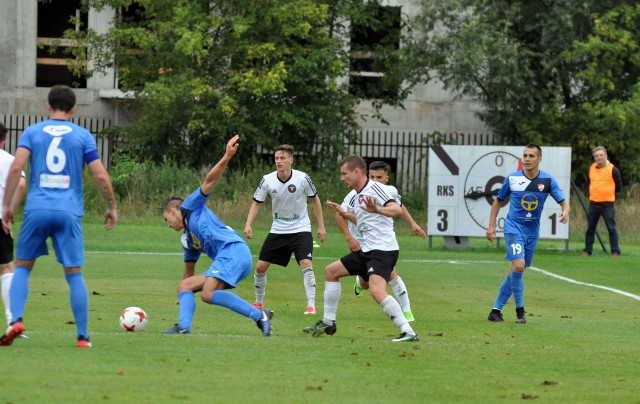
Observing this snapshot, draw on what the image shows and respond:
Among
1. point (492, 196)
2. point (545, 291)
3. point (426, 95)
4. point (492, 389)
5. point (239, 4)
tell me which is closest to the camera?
point (492, 389)

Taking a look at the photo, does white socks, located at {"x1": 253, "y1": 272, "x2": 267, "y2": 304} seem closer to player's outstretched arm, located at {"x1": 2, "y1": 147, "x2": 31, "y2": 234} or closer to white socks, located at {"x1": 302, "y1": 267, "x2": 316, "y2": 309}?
white socks, located at {"x1": 302, "y1": 267, "x2": 316, "y2": 309}

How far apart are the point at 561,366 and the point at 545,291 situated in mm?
8605

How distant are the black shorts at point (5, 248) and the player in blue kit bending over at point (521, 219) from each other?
5.41 m

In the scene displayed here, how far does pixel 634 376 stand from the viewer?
392 inches

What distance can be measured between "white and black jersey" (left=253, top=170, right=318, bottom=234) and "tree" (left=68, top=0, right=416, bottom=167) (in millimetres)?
19881

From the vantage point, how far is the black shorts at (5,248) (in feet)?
37.0

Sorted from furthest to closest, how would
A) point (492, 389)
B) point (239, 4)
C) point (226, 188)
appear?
point (239, 4), point (226, 188), point (492, 389)

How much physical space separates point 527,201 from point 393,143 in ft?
90.1

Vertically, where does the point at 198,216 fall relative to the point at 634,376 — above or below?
above

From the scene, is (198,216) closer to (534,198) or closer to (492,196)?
(534,198)

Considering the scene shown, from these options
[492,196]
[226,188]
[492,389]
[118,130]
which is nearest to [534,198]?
[492,389]

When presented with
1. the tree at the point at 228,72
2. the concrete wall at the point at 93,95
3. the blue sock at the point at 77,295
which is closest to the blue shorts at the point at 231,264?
the blue sock at the point at 77,295

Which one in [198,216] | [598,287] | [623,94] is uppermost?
[623,94]

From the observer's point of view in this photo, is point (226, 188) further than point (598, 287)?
Yes
